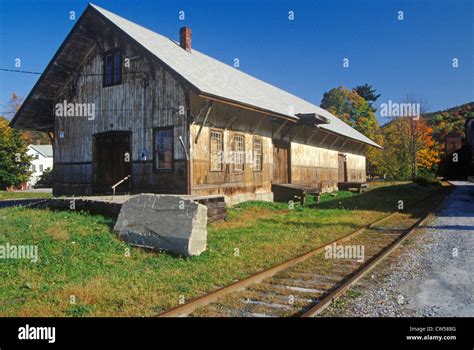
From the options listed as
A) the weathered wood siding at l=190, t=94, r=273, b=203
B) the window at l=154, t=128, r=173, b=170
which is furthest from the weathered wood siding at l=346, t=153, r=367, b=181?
the window at l=154, t=128, r=173, b=170

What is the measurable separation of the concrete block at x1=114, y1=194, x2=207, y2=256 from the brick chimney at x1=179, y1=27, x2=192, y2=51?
505 inches

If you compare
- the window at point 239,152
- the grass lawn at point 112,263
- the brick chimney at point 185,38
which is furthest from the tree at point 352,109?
the grass lawn at point 112,263

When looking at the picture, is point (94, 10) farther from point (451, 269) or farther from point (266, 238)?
point (451, 269)

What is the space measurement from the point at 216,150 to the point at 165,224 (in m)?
7.61

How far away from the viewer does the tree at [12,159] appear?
3956 cm

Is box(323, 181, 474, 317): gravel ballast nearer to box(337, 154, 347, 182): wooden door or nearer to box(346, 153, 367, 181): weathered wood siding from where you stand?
box(337, 154, 347, 182): wooden door

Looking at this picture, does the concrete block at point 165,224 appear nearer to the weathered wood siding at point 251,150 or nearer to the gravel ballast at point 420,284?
the gravel ballast at point 420,284

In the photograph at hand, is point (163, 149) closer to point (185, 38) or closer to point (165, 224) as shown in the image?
point (165, 224)

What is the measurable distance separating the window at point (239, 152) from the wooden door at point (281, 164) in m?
3.35

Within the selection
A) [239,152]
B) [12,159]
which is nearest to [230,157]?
[239,152]

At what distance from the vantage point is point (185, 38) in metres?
19.3

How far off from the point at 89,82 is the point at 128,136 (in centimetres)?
360
